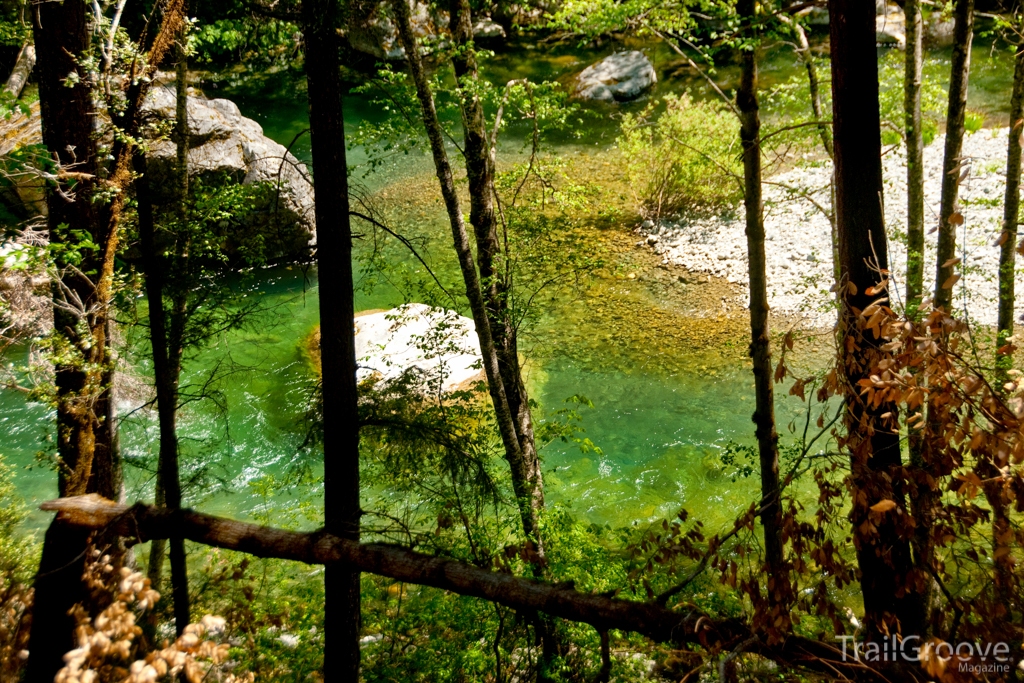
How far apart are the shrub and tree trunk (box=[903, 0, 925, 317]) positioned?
7990 mm

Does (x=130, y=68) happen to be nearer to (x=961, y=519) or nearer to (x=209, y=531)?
(x=209, y=531)

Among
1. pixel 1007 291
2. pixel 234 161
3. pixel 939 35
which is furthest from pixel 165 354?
pixel 939 35

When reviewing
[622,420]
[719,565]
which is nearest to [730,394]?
[622,420]

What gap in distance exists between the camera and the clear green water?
973 cm

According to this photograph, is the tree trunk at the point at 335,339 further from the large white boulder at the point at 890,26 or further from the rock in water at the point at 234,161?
the large white boulder at the point at 890,26

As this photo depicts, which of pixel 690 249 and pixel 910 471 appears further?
pixel 690 249

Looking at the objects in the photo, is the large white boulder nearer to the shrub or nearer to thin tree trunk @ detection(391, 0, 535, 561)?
the shrub

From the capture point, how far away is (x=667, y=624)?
3076mm

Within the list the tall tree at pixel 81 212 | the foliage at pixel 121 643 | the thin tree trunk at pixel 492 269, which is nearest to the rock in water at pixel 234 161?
the tall tree at pixel 81 212

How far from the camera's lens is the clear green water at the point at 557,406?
383 inches

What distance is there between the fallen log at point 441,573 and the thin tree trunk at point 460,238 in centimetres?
288

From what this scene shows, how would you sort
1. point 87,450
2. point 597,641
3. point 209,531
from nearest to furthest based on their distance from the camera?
point 209,531, point 87,450, point 597,641

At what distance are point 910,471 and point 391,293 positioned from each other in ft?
41.5

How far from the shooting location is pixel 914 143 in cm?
693
